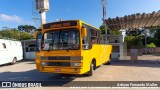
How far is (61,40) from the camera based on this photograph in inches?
373

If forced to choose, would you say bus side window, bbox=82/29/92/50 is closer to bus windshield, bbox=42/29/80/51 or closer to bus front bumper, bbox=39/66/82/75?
bus windshield, bbox=42/29/80/51

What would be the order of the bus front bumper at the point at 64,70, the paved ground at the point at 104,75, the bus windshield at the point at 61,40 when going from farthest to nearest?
the paved ground at the point at 104,75, the bus windshield at the point at 61,40, the bus front bumper at the point at 64,70

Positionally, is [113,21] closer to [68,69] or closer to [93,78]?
[93,78]

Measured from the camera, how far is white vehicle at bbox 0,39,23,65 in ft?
58.8

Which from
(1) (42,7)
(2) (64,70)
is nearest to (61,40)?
(2) (64,70)

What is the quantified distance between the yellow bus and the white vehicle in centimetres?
900

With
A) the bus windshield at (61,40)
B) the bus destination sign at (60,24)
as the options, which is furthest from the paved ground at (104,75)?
the bus destination sign at (60,24)

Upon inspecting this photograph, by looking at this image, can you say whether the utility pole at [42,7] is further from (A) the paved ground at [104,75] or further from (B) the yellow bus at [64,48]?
(B) the yellow bus at [64,48]

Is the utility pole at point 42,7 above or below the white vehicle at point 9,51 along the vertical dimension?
above

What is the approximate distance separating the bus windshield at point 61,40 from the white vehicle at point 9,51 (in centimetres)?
943

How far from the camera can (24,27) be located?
3615 inches

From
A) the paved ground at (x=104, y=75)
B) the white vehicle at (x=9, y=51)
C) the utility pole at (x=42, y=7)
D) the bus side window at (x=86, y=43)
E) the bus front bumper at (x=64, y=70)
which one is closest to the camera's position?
the bus front bumper at (x=64, y=70)

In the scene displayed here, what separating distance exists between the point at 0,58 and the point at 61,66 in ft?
33.3

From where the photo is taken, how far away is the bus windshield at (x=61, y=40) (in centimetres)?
923
